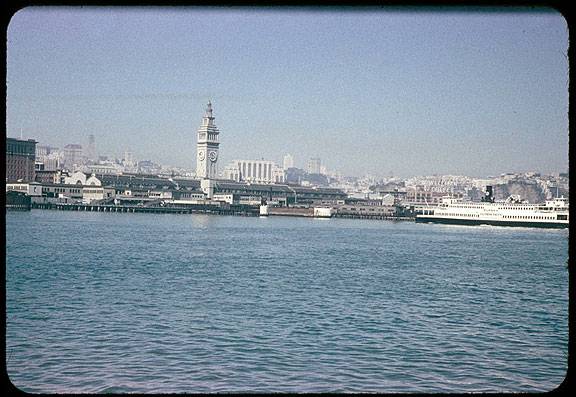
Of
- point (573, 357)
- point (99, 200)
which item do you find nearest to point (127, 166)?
point (99, 200)

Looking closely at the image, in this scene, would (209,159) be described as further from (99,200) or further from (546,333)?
(546,333)

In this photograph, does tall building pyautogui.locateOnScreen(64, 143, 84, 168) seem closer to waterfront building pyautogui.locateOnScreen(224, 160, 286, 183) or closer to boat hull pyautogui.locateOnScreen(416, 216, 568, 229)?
waterfront building pyautogui.locateOnScreen(224, 160, 286, 183)

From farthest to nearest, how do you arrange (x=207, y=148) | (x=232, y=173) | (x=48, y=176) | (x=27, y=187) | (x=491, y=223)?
(x=232, y=173)
(x=207, y=148)
(x=48, y=176)
(x=27, y=187)
(x=491, y=223)

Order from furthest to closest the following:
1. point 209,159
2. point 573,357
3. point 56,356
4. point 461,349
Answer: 1. point 209,159
2. point 461,349
3. point 56,356
4. point 573,357

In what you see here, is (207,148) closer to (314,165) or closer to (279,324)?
(314,165)

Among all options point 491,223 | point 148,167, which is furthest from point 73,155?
point 491,223

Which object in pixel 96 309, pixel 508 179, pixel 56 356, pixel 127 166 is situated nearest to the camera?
pixel 56 356

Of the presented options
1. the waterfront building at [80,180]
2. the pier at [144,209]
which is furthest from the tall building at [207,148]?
the pier at [144,209]
